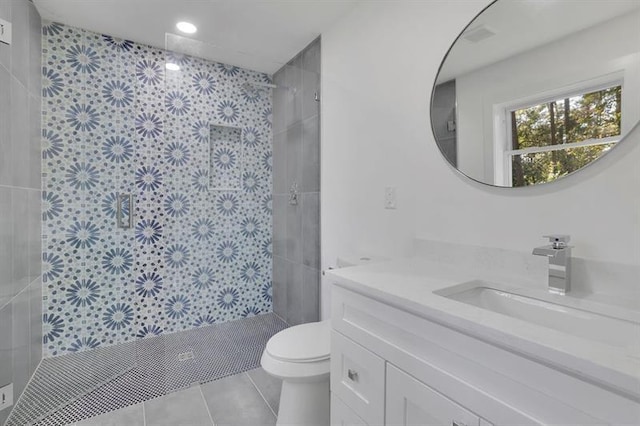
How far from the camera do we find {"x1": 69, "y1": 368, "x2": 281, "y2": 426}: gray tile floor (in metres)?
1.60

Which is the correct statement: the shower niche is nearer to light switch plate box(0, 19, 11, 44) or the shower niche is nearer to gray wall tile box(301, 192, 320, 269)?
gray wall tile box(301, 192, 320, 269)

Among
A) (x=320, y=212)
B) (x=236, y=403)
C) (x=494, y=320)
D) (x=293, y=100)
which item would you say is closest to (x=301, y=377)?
(x=236, y=403)

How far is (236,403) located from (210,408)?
0.14 m

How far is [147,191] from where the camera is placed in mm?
2395

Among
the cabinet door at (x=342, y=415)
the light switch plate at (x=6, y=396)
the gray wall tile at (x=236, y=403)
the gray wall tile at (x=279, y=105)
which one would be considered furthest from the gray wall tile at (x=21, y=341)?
the gray wall tile at (x=279, y=105)

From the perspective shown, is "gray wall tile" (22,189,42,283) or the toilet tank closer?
the toilet tank

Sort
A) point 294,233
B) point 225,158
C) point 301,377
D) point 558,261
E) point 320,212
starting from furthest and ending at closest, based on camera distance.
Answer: point 294,233
point 320,212
point 225,158
point 301,377
point 558,261

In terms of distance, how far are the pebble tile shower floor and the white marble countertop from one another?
4.56 ft

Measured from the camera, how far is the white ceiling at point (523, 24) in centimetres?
98

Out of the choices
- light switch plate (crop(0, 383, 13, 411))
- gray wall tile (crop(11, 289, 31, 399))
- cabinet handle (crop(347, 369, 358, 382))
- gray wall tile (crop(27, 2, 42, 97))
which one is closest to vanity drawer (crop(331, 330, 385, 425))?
cabinet handle (crop(347, 369, 358, 382))

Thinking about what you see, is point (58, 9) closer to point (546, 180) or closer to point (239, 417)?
point (239, 417)

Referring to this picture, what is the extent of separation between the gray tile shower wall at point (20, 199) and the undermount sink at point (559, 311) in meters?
2.04

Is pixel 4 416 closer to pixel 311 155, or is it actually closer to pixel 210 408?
pixel 210 408

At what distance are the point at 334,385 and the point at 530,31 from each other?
148 centimetres
